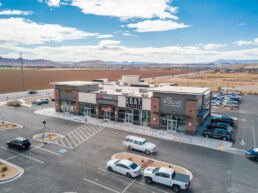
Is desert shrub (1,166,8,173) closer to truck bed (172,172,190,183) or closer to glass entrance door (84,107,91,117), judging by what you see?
truck bed (172,172,190,183)

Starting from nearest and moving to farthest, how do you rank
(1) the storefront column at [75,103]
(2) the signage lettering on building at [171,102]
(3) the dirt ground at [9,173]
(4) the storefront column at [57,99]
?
(3) the dirt ground at [9,173], (2) the signage lettering on building at [171,102], (1) the storefront column at [75,103], (4) the storefront column at [57,99]

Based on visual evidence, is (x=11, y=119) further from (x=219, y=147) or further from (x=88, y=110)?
(x=219, y=147)

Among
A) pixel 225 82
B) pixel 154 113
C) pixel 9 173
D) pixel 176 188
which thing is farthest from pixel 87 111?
pixel 225 82

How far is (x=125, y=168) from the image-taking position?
21062mm

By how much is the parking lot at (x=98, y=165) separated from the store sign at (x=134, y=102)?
6.41 metres

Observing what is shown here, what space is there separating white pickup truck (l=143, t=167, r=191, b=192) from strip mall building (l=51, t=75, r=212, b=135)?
618 inches

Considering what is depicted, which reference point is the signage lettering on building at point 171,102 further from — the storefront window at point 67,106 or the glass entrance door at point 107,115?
the storefront window at point 67,106

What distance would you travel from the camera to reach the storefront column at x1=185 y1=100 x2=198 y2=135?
109 ft

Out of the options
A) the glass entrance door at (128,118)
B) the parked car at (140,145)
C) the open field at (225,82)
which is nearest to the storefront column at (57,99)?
the glass entrance door at (128,118)

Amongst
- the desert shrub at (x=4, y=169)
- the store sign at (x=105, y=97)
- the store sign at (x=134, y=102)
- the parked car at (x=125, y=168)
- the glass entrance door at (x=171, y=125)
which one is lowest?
the desert shrub at (x=4, y=169)

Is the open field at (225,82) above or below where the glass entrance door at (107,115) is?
above

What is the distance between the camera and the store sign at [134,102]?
3834 cm

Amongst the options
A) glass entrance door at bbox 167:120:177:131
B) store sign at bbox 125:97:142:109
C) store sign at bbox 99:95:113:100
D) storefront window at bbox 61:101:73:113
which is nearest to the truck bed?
glass entrance door at bbox 167:120:177:131

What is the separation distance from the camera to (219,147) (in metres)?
28.8
